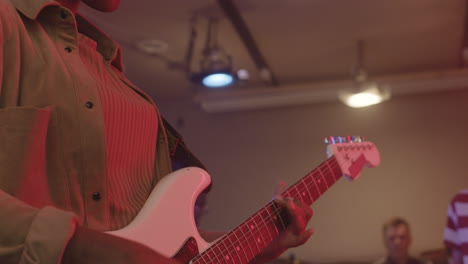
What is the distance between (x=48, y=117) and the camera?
91 centimetres

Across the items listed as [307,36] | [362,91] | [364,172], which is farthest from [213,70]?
[364,172]

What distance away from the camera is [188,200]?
1.14m

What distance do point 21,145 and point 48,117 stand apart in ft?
0.23

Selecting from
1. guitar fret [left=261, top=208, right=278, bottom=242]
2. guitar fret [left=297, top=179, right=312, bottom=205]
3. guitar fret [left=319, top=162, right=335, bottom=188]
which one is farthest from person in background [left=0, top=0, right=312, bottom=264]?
guitar fret [left=319, top=162, right=335, bottom=188]

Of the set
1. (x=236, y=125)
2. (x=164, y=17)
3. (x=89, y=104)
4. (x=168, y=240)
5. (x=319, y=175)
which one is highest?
(x=164, y=17)

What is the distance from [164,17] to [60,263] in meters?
4.50

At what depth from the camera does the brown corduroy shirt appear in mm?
865

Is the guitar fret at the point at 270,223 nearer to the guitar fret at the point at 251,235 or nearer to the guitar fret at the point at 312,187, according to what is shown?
the guitar fret at the point at 251,235

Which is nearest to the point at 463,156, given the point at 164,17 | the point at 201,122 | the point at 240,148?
the point at 240,148

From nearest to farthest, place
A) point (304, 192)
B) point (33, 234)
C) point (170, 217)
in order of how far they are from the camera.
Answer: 1. point (33, 234)
2. point (170, 217)
3. point (304, 192)

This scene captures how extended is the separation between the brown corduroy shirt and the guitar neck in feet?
0.84

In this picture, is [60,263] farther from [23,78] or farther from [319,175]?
[319,175]

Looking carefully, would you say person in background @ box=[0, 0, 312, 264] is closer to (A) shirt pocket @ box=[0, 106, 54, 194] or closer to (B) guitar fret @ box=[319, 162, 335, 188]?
(A) shirt pocket @ box=[0, 106, 54, 194]

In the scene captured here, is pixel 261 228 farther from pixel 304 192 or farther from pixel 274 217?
pixel 304 192
